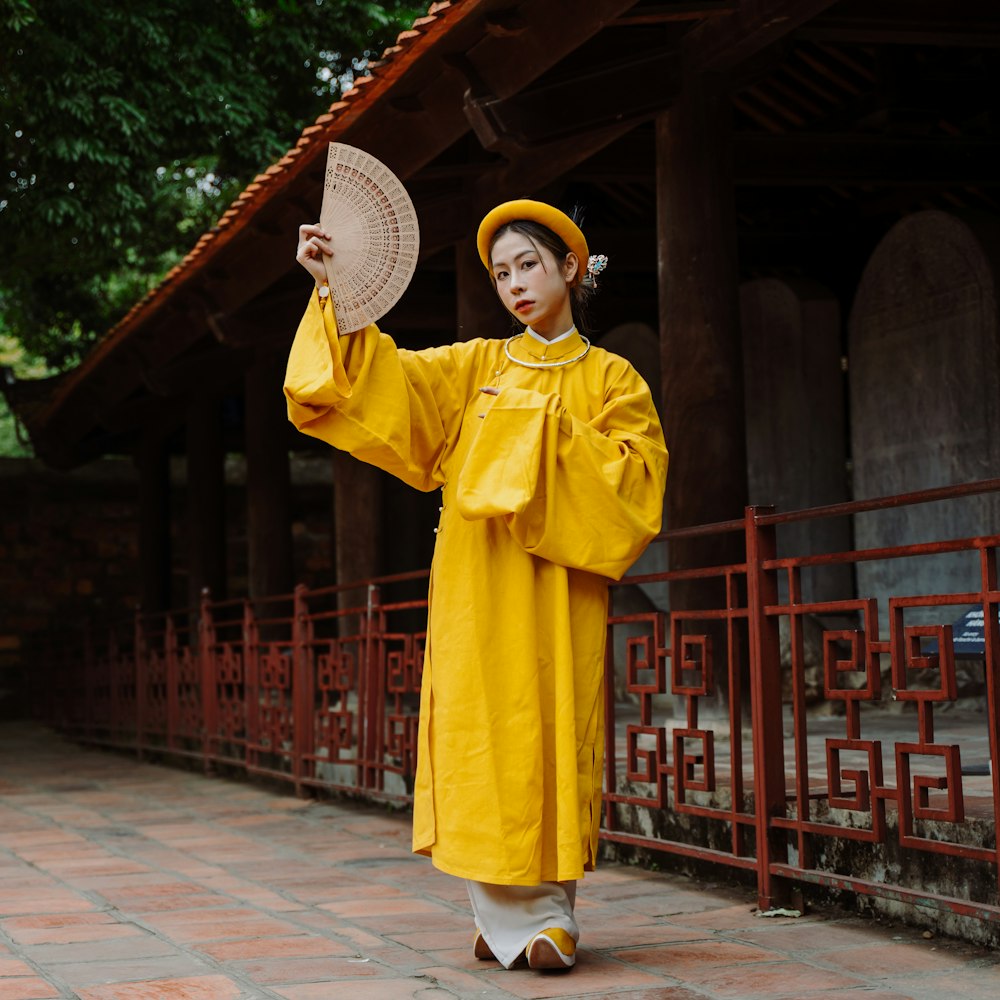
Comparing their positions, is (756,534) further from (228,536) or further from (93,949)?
(228,536)

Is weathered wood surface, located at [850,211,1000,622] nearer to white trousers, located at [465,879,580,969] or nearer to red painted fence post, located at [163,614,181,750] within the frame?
white trousers, located at [465,879,580,969]

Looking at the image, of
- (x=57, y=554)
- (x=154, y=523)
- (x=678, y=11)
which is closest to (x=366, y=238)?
(x=678, y=11)

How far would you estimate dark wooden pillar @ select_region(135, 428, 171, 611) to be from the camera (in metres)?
12.3

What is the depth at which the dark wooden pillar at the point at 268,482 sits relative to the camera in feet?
31.7

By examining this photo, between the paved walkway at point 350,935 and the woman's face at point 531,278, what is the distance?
145 centimetres

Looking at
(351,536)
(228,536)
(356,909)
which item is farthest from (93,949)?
(228,536)

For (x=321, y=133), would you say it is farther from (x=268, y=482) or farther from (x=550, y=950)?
(x=550, y=950)

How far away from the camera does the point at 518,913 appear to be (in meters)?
3.25

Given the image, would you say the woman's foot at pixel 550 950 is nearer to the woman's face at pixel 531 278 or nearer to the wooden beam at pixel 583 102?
the woman's face at pixel 531 278

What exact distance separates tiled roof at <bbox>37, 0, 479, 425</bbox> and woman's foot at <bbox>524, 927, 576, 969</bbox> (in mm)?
3216

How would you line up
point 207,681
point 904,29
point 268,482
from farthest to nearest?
1. point 268,482
2. point 207,681
3. point 904,29

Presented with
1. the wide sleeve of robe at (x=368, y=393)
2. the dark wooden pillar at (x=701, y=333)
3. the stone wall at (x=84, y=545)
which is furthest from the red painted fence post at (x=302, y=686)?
the stone wall at (x=84, y=545)

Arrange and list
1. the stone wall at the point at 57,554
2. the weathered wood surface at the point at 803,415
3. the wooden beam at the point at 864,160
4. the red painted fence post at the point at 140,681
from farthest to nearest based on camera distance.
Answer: the stone wall at the point at 57,554
the red painted fence post at the point at 140,681
the weathered wood surface at the point at 803,415
the wooden beam at the point at 864,160

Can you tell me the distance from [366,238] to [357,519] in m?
5.62
